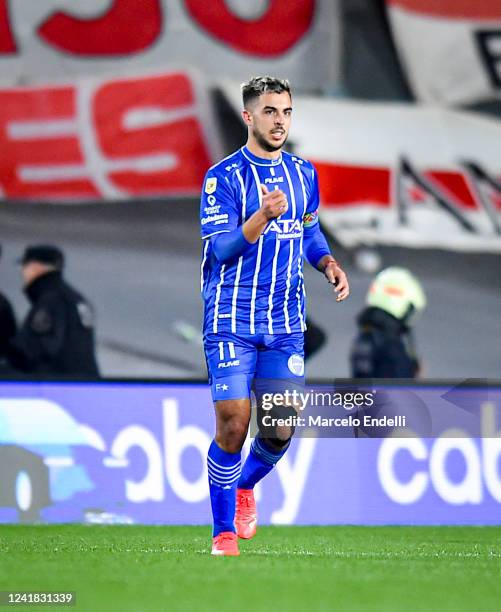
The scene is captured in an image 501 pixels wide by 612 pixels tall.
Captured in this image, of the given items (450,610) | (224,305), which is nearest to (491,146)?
(224,305)

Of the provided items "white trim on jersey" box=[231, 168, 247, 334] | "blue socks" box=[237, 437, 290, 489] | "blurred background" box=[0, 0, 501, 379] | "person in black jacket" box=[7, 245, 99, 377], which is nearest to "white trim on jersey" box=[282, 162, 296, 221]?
"white trim on jersey" box=[231, 168, 247, 334]

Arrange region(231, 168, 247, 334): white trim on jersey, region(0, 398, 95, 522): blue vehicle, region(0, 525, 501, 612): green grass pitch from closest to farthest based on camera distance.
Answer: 1. region(0, 525, 501, 612): green grass pitch
2. region(231, 168, 247, 334): white trim on jersey
3. region(0, 398, 95, 522): blue vehicle

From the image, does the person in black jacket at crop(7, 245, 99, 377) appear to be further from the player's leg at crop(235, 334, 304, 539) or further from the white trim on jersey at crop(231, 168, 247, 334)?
the white trim on jersey at crop(231, 168, 247, 334)

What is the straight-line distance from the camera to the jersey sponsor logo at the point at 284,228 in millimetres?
6383

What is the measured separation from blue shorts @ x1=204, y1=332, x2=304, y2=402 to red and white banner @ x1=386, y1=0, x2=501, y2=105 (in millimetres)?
5394

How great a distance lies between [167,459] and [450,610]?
171 inches

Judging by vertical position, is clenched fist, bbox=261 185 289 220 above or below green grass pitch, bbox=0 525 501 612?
above

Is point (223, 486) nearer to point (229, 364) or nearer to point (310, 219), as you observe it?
point (229, 364)

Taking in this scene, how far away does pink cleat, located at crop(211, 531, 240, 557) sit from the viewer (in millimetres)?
6332

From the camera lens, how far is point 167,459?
904 centimetres

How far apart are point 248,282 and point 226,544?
1.08 m

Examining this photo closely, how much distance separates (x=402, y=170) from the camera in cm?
1156

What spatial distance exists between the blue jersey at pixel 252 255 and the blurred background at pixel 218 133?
196 inches

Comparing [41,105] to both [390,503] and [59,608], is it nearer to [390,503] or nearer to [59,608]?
[390,503]
